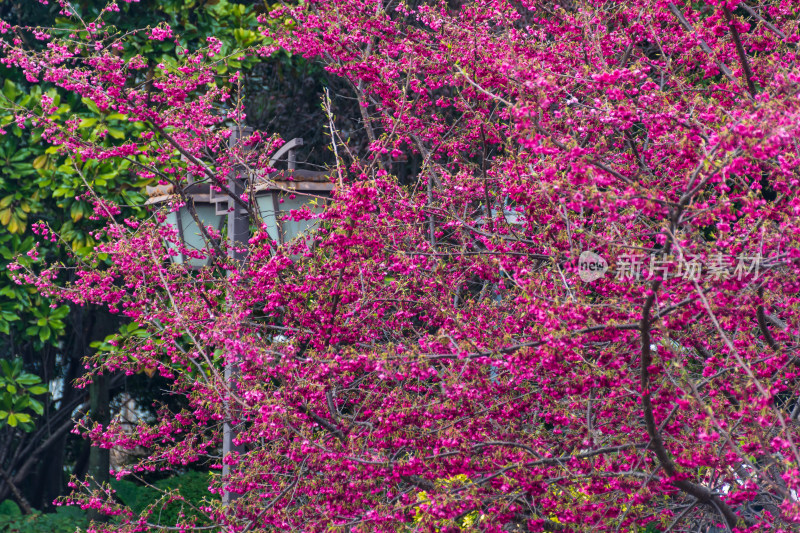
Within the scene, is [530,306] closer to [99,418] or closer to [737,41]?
[737,41]

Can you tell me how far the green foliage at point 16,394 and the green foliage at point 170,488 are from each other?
1.49 m

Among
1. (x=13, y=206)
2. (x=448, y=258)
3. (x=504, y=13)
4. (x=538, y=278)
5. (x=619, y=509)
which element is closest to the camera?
(x=538, y=278)

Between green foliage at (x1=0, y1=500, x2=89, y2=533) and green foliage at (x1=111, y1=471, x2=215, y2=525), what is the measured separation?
0.54 meters

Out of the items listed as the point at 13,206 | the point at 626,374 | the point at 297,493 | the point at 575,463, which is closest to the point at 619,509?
the point at 575,463

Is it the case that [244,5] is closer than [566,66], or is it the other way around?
[566,66]

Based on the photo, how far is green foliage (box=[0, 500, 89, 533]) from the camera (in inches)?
379

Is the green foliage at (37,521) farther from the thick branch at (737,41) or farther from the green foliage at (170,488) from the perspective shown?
the thick branch at (737,41)

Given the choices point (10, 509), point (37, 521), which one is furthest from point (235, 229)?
point (10, 509)

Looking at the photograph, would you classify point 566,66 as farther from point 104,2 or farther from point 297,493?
point 104,2

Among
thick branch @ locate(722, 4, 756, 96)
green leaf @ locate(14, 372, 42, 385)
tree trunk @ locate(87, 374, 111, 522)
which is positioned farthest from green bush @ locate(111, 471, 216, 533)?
thick branch @ locate(722, 4, 756, 96)

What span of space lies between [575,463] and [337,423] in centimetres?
145

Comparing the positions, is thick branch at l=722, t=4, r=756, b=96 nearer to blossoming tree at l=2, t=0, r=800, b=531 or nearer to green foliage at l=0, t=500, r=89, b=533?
blossoming tree at l=2, t=0, r=800, b=531

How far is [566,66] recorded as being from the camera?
231 inches

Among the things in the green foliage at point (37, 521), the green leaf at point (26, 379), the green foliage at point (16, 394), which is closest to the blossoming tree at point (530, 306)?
the green foliage at point (16, 394)
